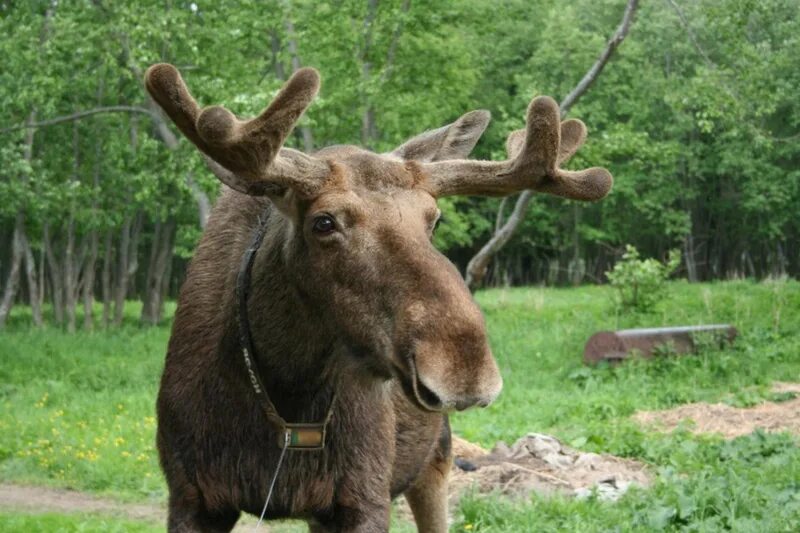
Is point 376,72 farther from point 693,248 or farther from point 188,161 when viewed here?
point 693,248

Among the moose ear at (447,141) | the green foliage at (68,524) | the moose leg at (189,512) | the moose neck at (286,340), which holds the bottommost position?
the green foliage at (68,524)

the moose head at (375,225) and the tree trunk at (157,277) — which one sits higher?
the moose head at (375,225)

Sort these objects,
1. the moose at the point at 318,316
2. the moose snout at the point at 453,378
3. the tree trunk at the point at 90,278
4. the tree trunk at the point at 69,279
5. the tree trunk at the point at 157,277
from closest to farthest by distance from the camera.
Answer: the moose snout at the point at 453,378 < the moose at the point at 318,316 < the tree trunk at the point at 69,279 < the tree trunk at the point at 90,278 < the tree trunk at the point at 157,277

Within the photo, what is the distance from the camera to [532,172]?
478 centimetres

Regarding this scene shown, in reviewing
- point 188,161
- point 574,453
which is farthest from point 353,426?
point 188,161

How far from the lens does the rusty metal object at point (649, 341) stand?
56.7ft

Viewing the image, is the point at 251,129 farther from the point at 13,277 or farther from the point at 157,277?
the point at 157,277

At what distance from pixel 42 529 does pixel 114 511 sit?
1.38 meters

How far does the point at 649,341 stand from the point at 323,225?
13.8 m

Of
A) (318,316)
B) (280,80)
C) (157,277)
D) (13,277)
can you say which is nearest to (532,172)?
(318,316)

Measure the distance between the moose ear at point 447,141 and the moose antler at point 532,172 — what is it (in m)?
0.35

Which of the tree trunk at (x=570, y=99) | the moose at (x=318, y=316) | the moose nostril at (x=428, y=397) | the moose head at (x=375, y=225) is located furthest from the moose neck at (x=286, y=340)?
the tree trunk at (x=570, y=99)

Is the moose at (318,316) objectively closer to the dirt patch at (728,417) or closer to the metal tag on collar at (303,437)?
the metal tag on collar at (303,437)

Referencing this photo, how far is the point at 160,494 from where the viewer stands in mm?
11023
